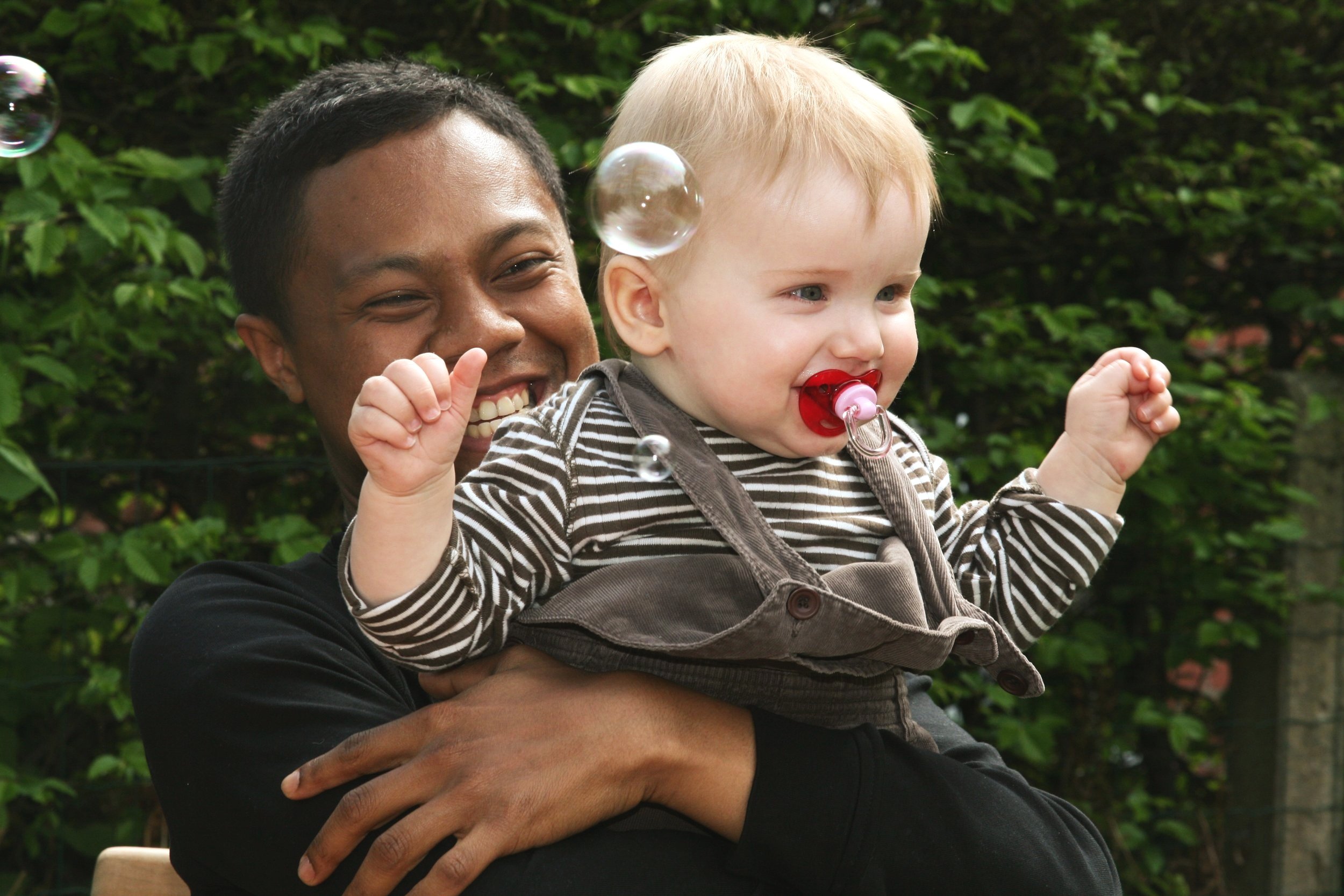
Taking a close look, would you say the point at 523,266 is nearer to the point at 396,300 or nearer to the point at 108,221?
the point at 396,300

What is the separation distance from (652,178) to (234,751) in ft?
2.41

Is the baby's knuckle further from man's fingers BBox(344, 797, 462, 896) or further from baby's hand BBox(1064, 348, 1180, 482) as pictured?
baby's hand BBox(1064, 348, 1180, 482)

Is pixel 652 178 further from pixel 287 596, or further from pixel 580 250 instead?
pixel 580 250

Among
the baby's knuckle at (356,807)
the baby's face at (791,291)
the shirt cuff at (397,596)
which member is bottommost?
the baby's knuckle at (356,807)

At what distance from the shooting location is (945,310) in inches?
154

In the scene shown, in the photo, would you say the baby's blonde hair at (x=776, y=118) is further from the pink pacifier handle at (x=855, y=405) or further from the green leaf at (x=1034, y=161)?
the green leaf at (x=1034, y=161)

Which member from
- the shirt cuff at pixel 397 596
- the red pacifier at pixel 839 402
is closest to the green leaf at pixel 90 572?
the shirt cuff at pixel 397 596

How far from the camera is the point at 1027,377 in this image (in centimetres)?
362

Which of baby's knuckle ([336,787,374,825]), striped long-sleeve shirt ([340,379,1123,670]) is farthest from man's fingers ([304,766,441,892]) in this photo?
striped long-sleeve shirt ([340,379,1123,670])

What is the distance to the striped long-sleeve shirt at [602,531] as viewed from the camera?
1.31 meters

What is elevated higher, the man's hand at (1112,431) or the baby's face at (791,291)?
the baby's face at (791,291)

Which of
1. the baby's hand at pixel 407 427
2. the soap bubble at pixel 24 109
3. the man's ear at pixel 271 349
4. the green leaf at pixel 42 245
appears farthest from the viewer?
→ the green leaf at pixel 42 245

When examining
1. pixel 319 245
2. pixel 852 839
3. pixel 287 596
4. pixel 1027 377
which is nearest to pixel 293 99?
pixel 319 245


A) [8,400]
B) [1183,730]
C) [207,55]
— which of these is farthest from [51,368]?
[1183,730]
